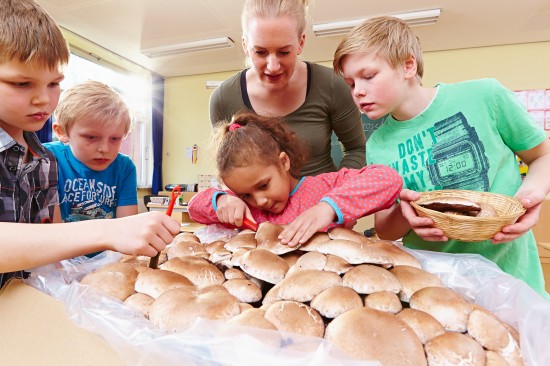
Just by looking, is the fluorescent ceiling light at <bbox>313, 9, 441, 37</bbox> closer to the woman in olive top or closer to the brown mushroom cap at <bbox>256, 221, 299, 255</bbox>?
the woman in olive top

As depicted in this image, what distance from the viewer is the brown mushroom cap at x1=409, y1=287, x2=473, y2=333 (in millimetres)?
508

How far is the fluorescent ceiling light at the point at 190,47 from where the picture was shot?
4.74 m

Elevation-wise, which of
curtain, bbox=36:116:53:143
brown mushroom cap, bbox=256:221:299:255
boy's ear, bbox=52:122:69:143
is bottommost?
brown mushroom cap, bbox=256:221:299:255

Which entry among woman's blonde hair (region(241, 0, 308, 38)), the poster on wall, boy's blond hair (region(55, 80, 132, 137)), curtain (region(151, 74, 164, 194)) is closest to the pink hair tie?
woman's blonde hair (region(241, 0, 308, 38))

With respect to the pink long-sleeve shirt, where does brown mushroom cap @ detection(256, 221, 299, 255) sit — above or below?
below

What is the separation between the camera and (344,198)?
37.9 inches

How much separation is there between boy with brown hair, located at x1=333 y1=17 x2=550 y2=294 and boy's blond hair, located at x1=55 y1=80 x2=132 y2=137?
3.32 ft

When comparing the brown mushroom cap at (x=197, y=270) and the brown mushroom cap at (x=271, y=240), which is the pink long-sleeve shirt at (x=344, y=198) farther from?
the brown mushroom cap at (x=197, y=270)

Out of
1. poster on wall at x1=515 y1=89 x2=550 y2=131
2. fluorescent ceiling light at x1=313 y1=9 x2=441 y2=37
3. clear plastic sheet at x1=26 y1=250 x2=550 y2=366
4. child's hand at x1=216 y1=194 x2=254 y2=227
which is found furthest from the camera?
poster on wall at x1=515 y1=89 x2=550 y2=131

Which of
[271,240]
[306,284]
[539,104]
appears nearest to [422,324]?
[306,284]

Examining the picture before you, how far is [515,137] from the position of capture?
112cm

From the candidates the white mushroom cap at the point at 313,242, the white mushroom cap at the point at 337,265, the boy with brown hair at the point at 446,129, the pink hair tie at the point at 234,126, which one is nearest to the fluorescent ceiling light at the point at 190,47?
the pink hair tie at the point at 234,126

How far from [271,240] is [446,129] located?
78 cm

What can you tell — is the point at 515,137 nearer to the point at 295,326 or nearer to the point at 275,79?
the point at 275,79
